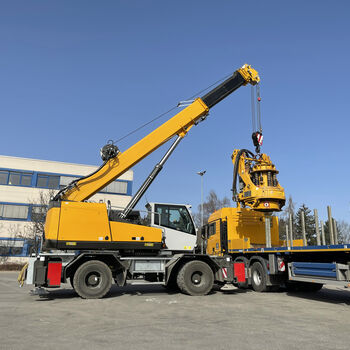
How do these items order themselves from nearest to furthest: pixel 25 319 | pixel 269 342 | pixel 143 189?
pixel 269 342, pixel 25 319, pixel 143 189

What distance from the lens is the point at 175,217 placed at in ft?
42.0

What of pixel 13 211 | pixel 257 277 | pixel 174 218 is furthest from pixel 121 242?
pixel 13 211

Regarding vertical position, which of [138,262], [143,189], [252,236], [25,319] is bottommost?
[25,319]

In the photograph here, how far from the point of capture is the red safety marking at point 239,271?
486 inches

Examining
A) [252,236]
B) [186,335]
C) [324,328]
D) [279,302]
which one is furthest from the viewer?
[252,236]

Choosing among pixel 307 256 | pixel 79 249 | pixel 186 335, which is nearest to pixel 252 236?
pixel 307 256

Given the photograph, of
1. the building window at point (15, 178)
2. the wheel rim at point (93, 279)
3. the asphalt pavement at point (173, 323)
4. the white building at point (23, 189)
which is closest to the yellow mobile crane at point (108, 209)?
the wheel rim at point (93, 279)

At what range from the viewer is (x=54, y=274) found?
1044 centimetres

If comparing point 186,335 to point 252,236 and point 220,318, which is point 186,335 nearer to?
point 220,318

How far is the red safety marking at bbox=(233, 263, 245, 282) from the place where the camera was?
486 inches

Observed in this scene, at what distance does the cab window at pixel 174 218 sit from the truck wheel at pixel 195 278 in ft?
4.73

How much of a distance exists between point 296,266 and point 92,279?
6.83 m

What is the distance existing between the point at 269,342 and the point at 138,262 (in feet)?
21.9

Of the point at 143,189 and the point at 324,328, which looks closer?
the point at 324,328
